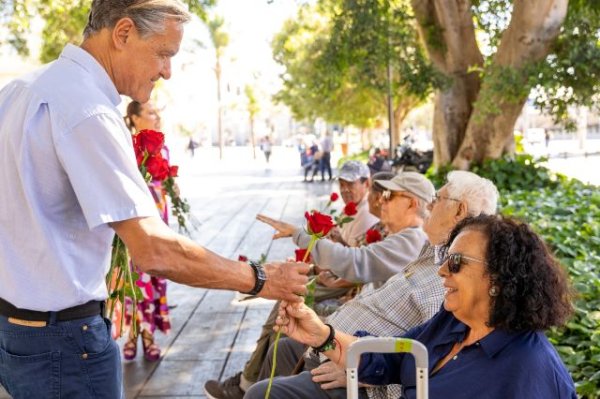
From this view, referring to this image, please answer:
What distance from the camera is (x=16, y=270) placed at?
189 centimetres

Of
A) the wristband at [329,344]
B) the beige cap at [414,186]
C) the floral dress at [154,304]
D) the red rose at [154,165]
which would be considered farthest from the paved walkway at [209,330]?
the wristband at [329,344]

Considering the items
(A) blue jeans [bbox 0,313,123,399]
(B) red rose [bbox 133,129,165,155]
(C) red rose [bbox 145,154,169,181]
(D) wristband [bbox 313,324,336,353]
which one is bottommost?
(D) wristband [bbox 313,324,336,353]

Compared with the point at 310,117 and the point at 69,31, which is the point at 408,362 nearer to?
the point at 69,31

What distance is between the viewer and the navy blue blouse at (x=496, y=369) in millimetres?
2180

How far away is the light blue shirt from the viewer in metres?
1.77

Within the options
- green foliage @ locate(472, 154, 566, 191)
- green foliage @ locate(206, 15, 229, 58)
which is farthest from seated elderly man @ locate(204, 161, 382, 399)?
green foliage @ locate(206, 15, 229, 58)

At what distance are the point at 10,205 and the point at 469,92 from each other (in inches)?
446

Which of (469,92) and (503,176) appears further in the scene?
(469,92)

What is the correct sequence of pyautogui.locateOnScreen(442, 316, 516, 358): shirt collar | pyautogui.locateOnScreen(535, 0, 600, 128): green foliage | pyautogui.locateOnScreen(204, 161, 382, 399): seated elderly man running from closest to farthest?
pyautogui.locateOnScreen(442, 316, 516, 358): shirt collar
pyautogui.locateOnScreen(204, 161, 382, 399): seated elderly man
pyautogui.locateOnScreen(535, 0, 600, 128): green foliage

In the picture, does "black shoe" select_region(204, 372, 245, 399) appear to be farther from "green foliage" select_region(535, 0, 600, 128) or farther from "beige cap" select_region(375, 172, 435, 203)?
"green foliage" select_region(535, 0, 600, 128)

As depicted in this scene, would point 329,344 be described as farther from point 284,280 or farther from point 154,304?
point 154,304

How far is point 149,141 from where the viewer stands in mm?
3287

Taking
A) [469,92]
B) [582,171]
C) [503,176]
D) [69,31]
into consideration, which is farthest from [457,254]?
[582,171]

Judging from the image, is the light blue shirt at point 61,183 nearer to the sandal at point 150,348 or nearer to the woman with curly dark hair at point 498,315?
the woman with curly dark hair at point 498,315
